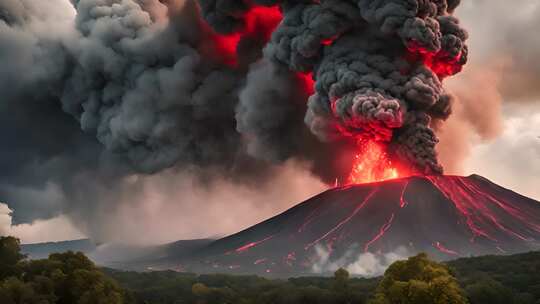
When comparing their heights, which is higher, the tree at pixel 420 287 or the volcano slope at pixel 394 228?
the volcano slope at pixel 394 228

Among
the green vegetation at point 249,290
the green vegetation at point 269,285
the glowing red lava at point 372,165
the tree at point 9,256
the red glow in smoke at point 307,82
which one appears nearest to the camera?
the green vegetation at point 269,285

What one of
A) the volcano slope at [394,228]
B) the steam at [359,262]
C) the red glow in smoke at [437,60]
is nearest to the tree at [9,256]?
the steam at [359,262]

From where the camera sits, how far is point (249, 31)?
6519cm

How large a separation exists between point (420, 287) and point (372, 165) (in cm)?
3993

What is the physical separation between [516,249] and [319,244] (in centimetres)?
1760

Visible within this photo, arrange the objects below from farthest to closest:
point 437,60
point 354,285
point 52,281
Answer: point 437,60
point 354,285
point 52,281

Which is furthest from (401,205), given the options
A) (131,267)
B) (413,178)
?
(131,267)

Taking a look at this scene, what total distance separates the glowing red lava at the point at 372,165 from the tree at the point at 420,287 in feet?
98.3

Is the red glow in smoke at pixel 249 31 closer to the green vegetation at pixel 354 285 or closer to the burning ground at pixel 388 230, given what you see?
the burning ground at pixel 388 230

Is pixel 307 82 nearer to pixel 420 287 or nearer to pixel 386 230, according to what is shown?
pixel 386 230

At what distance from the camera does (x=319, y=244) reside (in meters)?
60.7

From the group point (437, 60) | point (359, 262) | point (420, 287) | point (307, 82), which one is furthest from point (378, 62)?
point (420, 287)

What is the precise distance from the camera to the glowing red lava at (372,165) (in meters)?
56.0

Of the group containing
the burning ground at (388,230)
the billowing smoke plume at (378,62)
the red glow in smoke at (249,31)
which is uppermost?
the red glow in smoke at (249,31)
